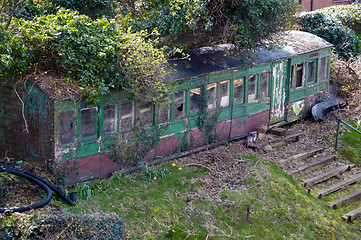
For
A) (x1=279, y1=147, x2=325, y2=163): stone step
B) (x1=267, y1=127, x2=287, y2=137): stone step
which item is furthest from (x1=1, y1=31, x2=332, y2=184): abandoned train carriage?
(x1=279, y1=147, x2=325, y2=163): stone step

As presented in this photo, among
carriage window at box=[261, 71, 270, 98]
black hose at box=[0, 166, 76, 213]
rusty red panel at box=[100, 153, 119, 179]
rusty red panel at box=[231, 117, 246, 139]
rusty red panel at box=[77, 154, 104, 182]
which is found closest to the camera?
black hose at box=[0, 166, 76, 213]

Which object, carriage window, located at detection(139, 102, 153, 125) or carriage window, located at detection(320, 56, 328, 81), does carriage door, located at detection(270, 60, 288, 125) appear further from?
carriage window, located at detection(139, 102, 153, 125)

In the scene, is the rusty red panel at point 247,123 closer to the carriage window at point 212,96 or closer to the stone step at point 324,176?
the carriage window at point 212,96

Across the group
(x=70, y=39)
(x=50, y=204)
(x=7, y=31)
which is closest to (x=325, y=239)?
(x=50, y=204)

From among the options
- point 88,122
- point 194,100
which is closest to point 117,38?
point 88,122

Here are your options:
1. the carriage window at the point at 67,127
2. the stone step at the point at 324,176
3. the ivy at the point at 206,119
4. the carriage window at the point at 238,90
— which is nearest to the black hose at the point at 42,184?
the carriage window at the point at 67,127

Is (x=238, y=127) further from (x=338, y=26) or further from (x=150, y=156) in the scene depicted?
(x=338, y=26)
